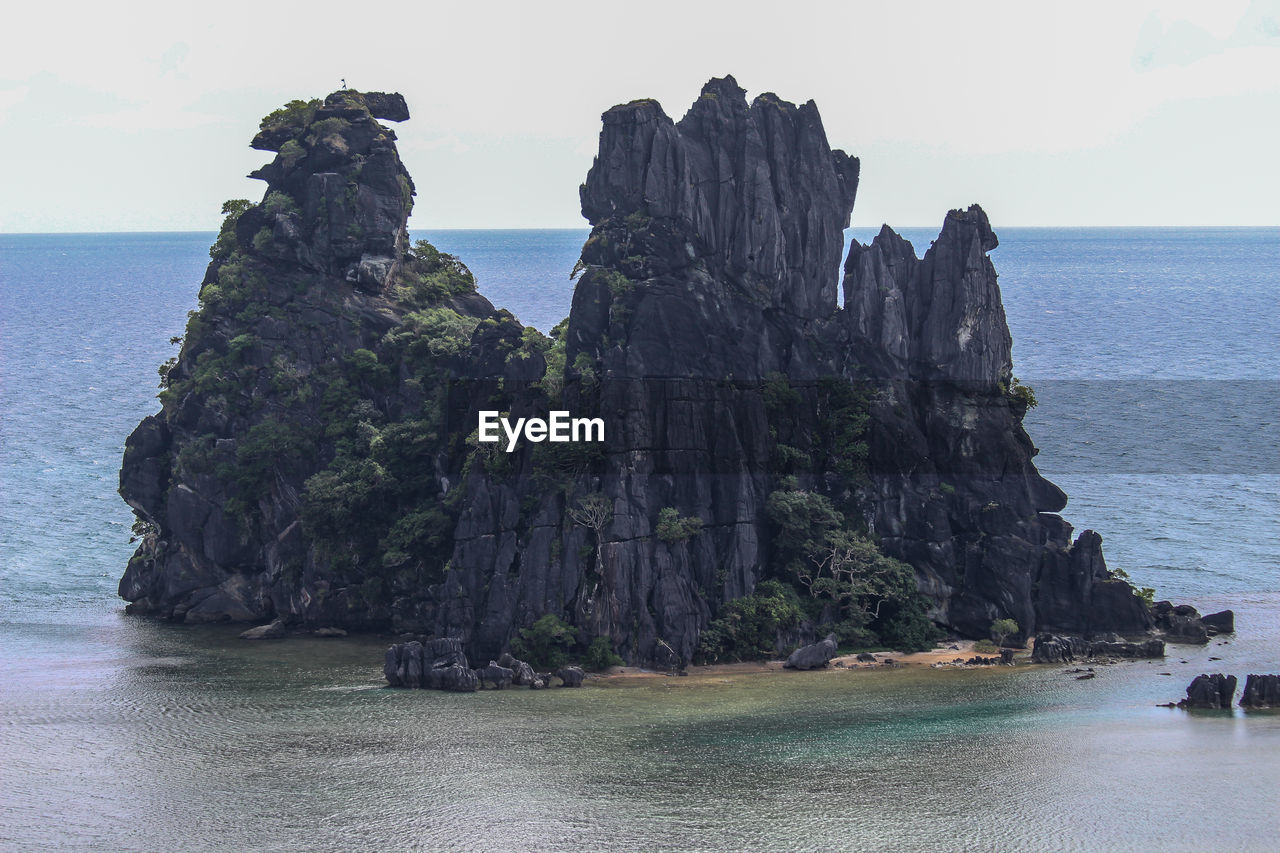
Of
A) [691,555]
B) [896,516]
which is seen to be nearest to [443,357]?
[691,555]

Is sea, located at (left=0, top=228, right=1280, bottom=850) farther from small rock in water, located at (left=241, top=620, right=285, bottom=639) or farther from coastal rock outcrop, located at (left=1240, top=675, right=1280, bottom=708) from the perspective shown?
small rock in water, located at (left=241, top=620, right=285, bottom=639)

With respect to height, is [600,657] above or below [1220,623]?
below

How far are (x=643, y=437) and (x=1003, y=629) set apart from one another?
21443mm

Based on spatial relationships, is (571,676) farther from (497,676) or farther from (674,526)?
(674,526)

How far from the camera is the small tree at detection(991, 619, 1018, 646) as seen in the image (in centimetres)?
8656

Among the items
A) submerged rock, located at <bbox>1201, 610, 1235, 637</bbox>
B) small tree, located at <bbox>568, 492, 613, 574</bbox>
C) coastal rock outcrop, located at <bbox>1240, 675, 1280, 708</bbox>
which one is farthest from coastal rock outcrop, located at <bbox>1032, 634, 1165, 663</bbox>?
small tree, located at <bbox>568, 492, 613, 574</bbox>

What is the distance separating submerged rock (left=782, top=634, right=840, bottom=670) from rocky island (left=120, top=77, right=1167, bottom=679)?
158cm

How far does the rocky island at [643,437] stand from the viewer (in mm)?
85250

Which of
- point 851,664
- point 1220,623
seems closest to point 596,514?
point 851,664

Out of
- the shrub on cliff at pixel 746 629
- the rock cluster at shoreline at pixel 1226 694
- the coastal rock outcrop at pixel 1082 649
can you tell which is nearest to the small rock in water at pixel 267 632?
the shrub on cliff at pixel 746 629

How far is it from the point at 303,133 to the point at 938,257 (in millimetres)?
40944

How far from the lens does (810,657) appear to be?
83.6 m

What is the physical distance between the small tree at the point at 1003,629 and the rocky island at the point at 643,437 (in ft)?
1.18

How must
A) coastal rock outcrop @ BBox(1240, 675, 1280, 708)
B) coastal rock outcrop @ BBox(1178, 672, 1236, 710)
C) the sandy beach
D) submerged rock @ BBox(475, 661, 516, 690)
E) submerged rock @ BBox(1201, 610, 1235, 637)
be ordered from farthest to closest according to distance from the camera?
submerged rock @ BBox(1201, 610, 1235, 637)
the sandy beach
submerged rock @ BBox(475, 661, 516, 690)
coastal rock outcrop @ BBox(1240, 675, 1280, 708)
coastal rock outcrop @ BBox(1178, 672, 1236, 710)
